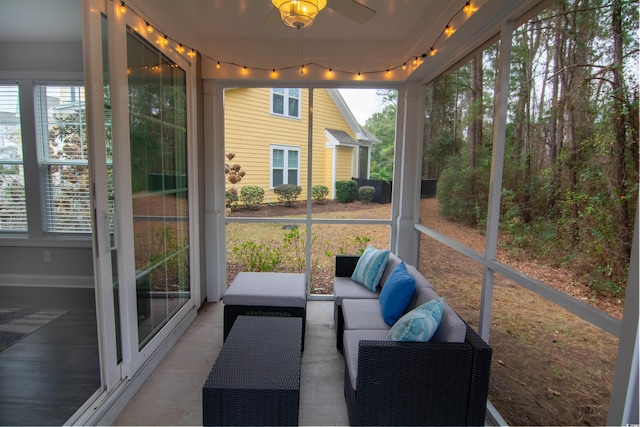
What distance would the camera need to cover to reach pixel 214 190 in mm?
3752

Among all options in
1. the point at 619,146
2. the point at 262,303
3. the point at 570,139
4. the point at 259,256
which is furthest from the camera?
the point at 259,256

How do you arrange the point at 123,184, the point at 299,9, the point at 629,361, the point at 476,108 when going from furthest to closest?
the point at 476,108, the point at 123,184, the point at 299,9, the point at 629,361

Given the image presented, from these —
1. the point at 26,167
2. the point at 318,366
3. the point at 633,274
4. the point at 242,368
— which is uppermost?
the point at 26,167

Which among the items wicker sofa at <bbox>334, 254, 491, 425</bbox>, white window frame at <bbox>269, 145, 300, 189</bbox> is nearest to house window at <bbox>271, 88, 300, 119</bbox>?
white window frame at <bbox>269, 145, 300, 189</bbox>

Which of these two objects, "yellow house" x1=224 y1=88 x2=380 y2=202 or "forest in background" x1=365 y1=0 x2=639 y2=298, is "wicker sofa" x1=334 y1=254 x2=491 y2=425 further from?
"yellow house" x1=224 y1=88 x2=380 y2=202

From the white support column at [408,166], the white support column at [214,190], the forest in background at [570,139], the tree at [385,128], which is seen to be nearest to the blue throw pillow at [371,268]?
the white support column at [408,166]

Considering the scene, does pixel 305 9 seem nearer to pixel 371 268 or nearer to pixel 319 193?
pixel 371 268

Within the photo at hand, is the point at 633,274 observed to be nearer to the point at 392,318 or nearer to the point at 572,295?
the point at 572,295

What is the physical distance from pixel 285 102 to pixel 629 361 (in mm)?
3674

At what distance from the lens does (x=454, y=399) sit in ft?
5.79

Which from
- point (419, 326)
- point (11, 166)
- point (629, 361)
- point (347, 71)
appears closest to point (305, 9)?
point (419, 326)

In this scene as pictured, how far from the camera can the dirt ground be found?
4.78 ft

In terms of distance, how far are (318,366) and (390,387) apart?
0.98 meters

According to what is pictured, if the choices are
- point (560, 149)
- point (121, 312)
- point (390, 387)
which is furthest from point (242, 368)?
point (560, 149)
